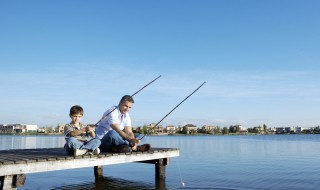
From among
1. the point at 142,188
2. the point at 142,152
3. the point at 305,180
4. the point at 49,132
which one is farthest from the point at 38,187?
the point at 49,132

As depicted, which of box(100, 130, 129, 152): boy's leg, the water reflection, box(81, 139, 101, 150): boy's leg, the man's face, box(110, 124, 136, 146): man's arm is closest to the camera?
box(81, 139, 101, 150): boy's leg

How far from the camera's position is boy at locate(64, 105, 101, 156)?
26.2ft

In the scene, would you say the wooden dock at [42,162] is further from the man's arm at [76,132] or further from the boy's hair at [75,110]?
the boy's hair at [75,110]

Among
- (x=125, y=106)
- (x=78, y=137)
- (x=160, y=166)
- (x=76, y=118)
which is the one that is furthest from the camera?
(x=160, y=166)

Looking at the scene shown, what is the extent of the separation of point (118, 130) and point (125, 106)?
0.66 m

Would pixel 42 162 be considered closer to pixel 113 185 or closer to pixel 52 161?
pixel 52 161

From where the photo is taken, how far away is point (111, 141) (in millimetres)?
9469

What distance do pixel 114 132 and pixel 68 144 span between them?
1297 mm

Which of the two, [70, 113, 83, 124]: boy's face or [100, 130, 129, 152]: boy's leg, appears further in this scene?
[100, 130, 129, 152]: boy's leg

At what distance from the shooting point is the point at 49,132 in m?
184

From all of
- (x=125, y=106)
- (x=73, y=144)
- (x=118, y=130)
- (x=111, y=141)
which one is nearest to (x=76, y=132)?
(x=73, y=144)

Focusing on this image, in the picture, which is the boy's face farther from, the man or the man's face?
the man's face

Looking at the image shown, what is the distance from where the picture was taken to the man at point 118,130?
29.1 ft

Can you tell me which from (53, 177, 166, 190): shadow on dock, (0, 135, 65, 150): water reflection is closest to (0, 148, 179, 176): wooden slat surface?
(53, 177, 166, 190): shadow on dock
